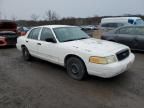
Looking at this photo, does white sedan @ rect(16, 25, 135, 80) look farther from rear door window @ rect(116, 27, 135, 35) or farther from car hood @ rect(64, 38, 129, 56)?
rear door window @ rect(116, 27, 135, 35)

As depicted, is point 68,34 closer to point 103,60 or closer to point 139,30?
point 103,60

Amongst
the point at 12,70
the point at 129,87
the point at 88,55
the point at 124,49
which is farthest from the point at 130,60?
the point at 12,70

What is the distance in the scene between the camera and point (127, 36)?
831cm

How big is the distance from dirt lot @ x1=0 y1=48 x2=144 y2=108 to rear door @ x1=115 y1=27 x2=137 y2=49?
2.54 meters

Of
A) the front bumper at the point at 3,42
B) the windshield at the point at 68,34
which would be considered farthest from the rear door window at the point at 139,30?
the front bumper at the point at 3,42

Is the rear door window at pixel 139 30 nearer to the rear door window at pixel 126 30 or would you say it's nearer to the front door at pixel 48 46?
the rear door window at pixel 126 30

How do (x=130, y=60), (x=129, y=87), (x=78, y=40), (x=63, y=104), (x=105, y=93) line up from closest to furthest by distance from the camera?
(x=63, y=104) < (x=105, y=93) < (x=129, y=87) < (x=130, y=60) < (x=78, y=40)

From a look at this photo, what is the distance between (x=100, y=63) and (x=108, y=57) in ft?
0.79

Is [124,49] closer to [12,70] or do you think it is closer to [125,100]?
[125,100]

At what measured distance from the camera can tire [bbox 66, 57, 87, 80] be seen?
15.1 ft

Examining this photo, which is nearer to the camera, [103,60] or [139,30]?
[103,60]

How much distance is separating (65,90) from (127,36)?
17.2ft

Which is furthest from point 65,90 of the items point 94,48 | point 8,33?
point 8,33

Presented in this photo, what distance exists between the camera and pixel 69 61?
4918 mm
